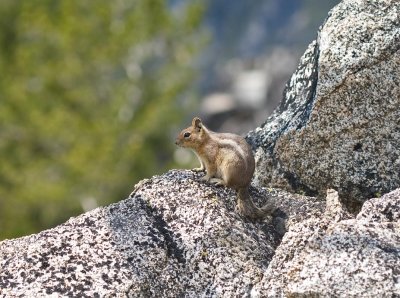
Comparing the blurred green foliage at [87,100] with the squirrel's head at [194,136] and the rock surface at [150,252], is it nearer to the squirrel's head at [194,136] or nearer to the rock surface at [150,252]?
the squirrel's head at [194,136]

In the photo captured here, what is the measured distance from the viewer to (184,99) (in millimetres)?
27906

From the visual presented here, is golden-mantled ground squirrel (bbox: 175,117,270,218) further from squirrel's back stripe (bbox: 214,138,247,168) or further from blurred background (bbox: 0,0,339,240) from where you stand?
blurred background (bbox: 0,0,339,240)

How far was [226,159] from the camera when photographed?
648cm

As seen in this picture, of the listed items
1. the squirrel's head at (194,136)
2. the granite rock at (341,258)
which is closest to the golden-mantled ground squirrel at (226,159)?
the squirrel's head at (194,136)

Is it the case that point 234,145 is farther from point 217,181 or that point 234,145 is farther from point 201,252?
point 201,252

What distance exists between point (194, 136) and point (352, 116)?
156cm

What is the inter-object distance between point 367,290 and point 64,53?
2322 cm

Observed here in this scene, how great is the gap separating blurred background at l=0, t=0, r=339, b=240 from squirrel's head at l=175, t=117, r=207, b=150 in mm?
16640

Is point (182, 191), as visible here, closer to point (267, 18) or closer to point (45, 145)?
point (45, 145)

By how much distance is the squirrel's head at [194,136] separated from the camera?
7066mm

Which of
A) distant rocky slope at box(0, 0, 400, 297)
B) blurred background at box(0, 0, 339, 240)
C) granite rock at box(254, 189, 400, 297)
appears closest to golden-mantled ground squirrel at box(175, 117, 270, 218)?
distant rocky slope at box(0, 0, 400, 297)

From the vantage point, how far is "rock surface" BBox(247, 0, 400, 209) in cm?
620

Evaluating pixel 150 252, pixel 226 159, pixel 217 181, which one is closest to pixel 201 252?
pixel 150 252

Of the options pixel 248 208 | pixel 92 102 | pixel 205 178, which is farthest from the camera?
pixel 92 102
